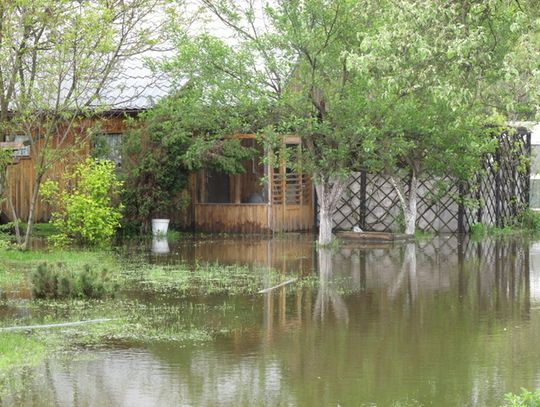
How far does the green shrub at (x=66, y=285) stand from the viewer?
530 inches

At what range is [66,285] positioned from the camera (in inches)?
529

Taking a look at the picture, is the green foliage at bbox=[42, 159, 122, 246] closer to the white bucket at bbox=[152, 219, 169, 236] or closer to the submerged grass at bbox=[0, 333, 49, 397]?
the white bucket at bbox=[152, 219, 169, 236]

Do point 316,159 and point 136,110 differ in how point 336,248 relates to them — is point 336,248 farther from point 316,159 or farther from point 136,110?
point 136,110

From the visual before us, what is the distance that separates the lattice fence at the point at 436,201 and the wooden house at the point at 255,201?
1181 millimetres

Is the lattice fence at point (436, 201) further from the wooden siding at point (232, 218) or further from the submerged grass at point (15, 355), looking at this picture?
the submerged grass at point (15, 355)

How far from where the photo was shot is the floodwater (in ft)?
27.0

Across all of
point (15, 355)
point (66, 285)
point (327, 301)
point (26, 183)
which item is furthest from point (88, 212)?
point (15, 355)

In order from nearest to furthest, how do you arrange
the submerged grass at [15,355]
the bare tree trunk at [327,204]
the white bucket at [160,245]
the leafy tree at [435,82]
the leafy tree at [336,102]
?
1. the submerged grass at [15,355]
2. the leafy tree at [435,82]
3. the leafy tree at [336,102]
4. the white bucket at [160,245]
5. the bare tree trunk at [327,204]

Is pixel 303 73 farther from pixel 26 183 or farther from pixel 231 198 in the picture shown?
pixel 26 183

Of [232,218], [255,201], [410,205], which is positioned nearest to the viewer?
[410,205]

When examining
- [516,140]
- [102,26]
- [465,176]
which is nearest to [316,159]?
[465,176]

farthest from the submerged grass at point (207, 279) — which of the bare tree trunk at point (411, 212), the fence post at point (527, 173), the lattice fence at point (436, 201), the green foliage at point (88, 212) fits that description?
the fence post at point (527, 173)

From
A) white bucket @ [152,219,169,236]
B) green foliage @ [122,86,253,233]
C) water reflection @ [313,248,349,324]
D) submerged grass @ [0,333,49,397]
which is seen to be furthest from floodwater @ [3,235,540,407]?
white bucket @ [152,219,169,236]

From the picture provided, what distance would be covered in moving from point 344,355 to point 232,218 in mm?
17434
